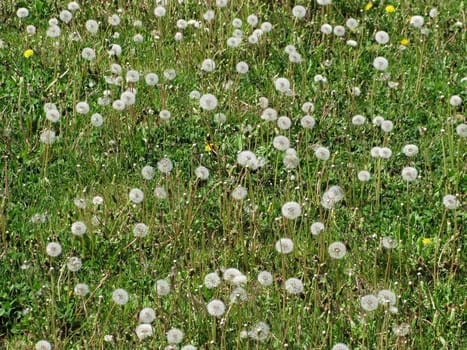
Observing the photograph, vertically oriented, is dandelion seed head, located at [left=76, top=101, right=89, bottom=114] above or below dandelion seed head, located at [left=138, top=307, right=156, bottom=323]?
above

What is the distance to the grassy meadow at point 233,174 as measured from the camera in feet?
10.9

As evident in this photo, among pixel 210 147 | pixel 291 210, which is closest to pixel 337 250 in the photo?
pixel 291 210

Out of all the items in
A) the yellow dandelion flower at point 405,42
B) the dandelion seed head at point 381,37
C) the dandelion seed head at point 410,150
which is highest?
the dandelion seed head at point 381,37

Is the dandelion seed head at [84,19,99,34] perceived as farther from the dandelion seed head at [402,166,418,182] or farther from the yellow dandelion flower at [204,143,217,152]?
the dandelion seed head at [402,166,418,182]

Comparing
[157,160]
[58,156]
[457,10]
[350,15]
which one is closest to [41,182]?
[58,156]

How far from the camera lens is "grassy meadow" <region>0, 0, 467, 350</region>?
332 cm

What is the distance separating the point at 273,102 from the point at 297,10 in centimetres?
81

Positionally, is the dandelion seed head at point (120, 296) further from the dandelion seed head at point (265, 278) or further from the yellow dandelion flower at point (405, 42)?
the yellow dandelion flower at point (405, 42)

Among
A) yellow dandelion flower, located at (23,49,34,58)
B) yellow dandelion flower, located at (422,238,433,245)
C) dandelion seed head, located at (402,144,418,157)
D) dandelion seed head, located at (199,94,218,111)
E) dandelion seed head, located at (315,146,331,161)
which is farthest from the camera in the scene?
yellow dandelion flower, located at (23,49,34,58)

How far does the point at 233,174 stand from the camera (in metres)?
4.12

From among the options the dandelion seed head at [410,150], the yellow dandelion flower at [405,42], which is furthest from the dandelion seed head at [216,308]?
the yellow dandelion flower at [405,42]

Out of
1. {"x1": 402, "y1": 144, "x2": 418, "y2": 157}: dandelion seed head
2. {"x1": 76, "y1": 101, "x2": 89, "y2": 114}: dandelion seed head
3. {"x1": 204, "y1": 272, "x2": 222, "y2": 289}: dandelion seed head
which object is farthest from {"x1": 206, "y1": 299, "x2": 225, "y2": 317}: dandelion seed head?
{"x1": 76, "y1": 101, "x2": 89, "y2": 114}: dandelion seed head

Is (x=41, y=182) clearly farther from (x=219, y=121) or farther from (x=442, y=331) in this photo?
(x=442, y=331)

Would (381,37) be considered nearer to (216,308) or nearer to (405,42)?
(405,42)
